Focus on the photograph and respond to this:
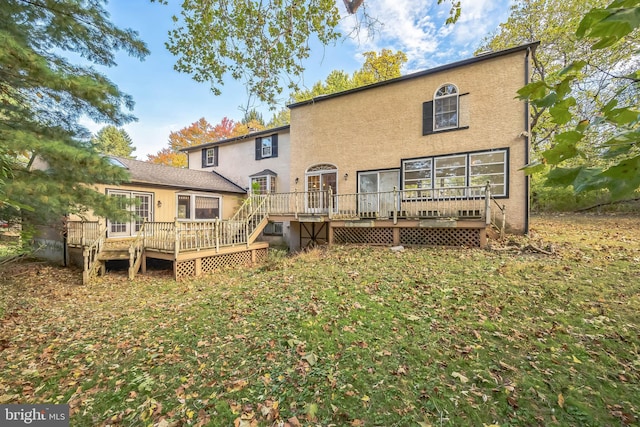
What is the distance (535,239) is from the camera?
29.8 feet

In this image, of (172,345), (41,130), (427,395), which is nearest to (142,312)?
(172,345)

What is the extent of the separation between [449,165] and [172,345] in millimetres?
10312

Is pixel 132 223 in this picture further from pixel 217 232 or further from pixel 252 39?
pixel 252 39

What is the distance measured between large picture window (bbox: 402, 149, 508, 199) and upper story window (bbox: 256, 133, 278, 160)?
7.48m

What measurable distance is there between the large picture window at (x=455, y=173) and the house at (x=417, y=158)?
35 mm

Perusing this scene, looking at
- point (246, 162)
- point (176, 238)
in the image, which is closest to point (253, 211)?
point (176, 238)

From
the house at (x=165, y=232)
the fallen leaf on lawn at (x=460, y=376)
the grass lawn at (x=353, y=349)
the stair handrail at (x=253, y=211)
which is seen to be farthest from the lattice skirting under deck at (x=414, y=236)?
the fallen leaf on lawn at (x=460, y=376)

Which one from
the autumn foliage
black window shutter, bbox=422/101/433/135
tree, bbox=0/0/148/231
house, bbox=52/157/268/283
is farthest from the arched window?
the autumn foliage

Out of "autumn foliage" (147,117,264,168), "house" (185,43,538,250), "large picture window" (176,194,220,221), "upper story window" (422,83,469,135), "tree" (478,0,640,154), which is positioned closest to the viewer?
"house" (185,43,538,250)

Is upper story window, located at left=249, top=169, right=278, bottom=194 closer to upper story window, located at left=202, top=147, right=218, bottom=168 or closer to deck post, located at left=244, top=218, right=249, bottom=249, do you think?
upper story window, located at left=202, top=147, right=218, bottom=168

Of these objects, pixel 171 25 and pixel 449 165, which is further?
pixel 449 165

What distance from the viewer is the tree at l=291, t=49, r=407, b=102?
20875 mm

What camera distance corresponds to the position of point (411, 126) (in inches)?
452

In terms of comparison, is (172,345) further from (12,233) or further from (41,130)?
(12,233)
